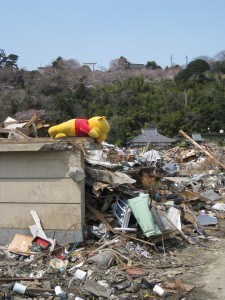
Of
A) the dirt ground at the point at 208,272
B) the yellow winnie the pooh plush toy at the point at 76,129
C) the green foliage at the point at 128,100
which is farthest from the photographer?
the green foliage at the point at 128,100

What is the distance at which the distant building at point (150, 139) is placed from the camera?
4772 cm

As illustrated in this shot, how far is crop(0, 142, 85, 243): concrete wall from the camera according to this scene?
7266 mm

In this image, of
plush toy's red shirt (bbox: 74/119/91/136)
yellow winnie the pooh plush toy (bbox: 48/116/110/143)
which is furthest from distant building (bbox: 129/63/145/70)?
plush toy's red shirt (bbox: 74/119/91/136)

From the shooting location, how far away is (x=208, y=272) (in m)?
6.55

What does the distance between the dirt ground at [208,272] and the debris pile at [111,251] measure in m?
0.11

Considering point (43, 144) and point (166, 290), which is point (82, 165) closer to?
point (43, 144)

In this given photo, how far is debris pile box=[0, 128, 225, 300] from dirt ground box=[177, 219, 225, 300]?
0.36 feet

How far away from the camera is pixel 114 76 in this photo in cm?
8806

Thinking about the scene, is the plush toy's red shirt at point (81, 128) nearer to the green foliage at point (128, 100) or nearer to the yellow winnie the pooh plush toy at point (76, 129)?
the yellow winnie the pooh plush toy at point (76, 129)

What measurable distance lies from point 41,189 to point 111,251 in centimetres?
160

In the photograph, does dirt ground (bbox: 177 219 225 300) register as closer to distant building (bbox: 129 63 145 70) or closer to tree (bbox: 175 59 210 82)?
tree (bbox: 175 59 210 82)

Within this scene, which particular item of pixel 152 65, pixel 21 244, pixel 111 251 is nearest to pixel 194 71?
pixel 152 65

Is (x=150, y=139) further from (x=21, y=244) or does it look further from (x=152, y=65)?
(x=152, y=65)

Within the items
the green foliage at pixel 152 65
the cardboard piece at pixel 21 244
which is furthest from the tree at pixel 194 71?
the cardboard piece at pixel 21 244
